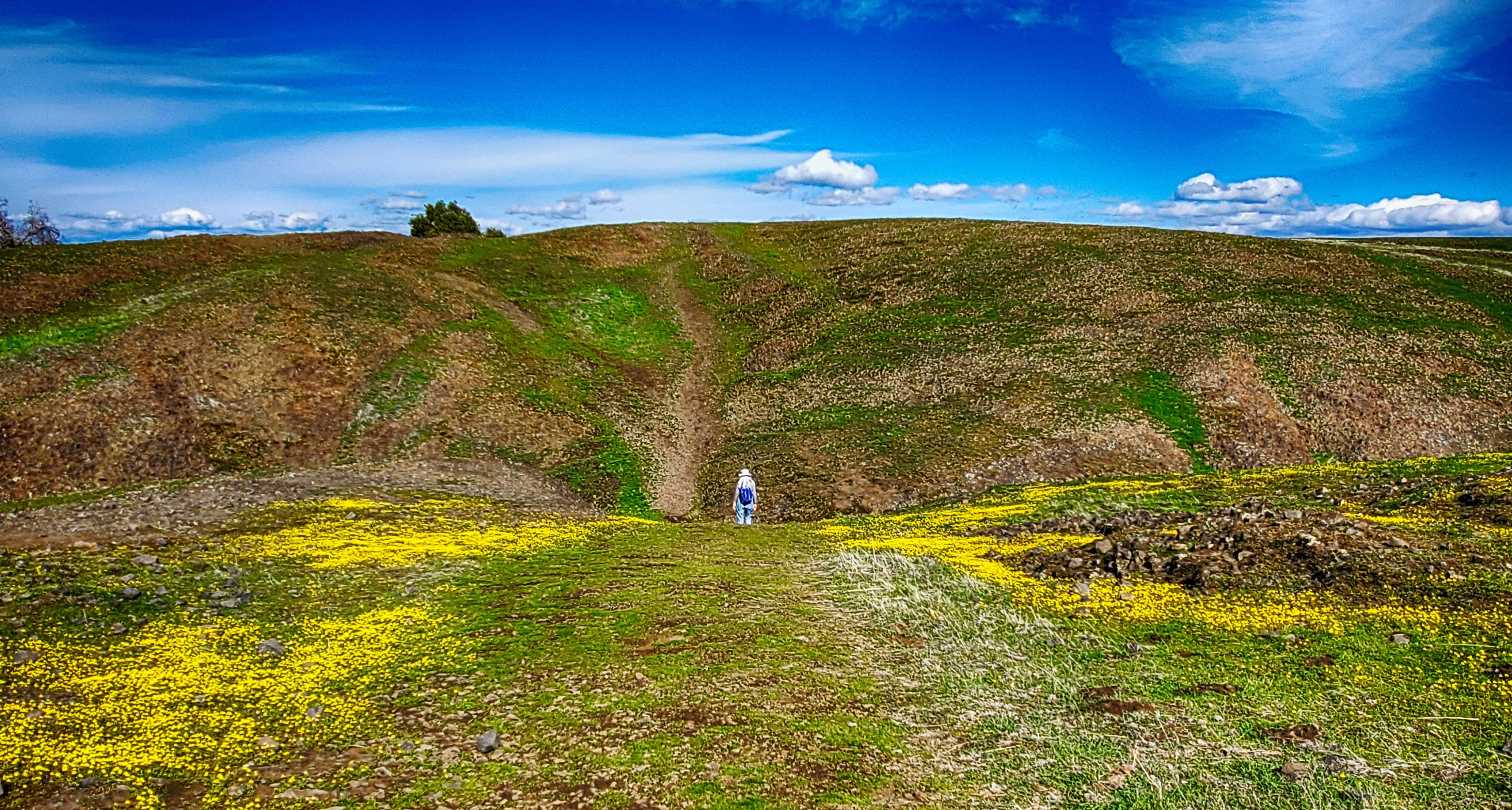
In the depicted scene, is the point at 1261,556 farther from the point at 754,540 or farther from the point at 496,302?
the point at 496,302

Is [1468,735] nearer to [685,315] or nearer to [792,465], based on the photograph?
[792,465]

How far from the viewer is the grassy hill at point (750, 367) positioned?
36.9 m

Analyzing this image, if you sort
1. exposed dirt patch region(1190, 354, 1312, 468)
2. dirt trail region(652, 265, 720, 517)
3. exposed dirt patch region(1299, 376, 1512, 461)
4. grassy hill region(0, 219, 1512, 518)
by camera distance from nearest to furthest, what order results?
1. grassy hill region(0, 219, 1512, 518)
2. exposed dirt patch region(1190, 354, 1312, 468)
3. exposed dirt patch region(1299, 376, 1512, 461)
4. dirt trail region(652, 265, 720, 517)

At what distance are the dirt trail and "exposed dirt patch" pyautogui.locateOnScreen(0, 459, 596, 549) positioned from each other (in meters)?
4.94

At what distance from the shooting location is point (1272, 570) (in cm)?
1742

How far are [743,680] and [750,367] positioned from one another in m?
41.4

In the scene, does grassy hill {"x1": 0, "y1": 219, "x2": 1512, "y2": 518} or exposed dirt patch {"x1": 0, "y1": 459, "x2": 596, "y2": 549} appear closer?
exposed dirt patch {"x1": 0, "y1": 459, "x2": 596, "y2": 549}

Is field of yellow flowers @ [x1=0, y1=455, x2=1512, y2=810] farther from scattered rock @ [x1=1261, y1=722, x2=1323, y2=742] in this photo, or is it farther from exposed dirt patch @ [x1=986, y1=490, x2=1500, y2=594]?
exposed dirt patch @ [x1=986, y1=490, x2=1500, y2=594]

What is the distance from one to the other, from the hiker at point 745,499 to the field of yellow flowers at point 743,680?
9.46m

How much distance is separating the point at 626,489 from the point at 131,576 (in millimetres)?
22651

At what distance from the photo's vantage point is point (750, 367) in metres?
55.2

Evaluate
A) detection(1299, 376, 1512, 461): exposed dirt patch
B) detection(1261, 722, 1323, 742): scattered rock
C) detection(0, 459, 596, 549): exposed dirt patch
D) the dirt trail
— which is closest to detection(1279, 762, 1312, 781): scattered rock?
detection(1261, 722, 1323, 742): scattered rock

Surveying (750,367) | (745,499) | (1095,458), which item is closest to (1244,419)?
(1095,458)

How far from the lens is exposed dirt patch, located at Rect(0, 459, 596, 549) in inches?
861
